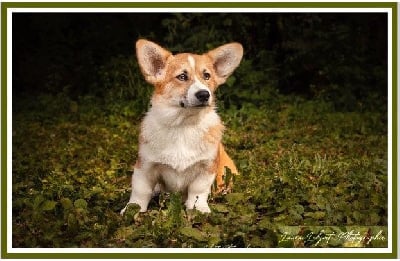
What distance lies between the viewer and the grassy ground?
4910mm

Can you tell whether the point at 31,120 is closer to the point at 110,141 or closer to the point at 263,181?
the point at 110,141

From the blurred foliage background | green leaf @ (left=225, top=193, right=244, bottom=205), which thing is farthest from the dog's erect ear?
the blurred foliage background

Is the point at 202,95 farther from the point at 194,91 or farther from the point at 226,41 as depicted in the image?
the point at 226,41

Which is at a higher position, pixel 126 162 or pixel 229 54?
pixel 229 54

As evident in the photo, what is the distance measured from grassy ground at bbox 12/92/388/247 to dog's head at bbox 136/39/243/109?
2.86 ft

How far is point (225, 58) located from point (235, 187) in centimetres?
118

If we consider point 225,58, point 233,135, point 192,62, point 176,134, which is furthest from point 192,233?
point 233,135

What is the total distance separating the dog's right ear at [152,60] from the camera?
5.47 meters

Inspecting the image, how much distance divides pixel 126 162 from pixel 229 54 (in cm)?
222

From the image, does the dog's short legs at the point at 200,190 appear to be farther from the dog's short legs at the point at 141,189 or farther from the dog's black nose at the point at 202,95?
the dog's black nose at the point at 202,95

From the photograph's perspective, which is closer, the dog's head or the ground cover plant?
the ground cover plant

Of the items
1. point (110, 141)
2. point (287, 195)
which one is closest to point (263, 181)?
point (287, 195)

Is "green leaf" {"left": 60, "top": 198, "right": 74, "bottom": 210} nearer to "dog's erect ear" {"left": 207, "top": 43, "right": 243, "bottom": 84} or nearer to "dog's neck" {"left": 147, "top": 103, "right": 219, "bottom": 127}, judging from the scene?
"dog's neck" {"left": 147, "top": 103, "right": 219, "bottom": 127}
